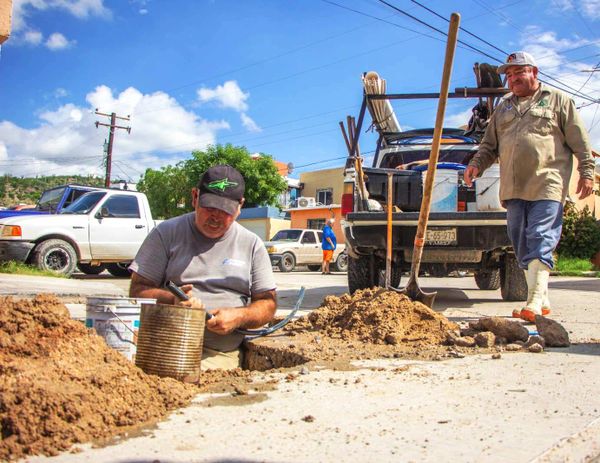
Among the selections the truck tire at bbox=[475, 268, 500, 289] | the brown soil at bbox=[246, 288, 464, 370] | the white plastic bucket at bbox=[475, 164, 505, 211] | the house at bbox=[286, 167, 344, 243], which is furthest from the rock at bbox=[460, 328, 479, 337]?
the house at bbox=[286, 167, 344, 243]

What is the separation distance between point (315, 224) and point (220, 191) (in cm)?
3546

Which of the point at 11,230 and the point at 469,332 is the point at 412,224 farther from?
the point at 11,230

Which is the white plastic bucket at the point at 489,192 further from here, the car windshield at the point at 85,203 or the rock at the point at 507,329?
the car windshield at the point at 85,203

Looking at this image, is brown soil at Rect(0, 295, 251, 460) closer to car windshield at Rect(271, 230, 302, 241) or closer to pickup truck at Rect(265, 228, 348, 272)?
pickup truck at Rect(265, 228, 348, 272)

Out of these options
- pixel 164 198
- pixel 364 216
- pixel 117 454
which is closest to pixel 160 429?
pixel 117 454

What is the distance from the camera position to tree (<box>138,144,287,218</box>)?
41947mm

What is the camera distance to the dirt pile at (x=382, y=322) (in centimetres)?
366

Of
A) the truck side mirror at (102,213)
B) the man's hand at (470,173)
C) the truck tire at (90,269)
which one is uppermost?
the man's hand at (470,173)

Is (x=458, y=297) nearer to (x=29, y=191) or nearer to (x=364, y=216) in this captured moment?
(x=364, y=216)

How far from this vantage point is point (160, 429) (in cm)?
194

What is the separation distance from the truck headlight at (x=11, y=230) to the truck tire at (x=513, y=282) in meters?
8.98

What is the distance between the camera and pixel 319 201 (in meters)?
46.6

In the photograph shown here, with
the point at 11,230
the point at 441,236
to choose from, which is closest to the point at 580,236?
the point at 441,236

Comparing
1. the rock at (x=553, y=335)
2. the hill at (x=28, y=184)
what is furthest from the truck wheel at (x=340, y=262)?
the hill at (x=28, y=184)
